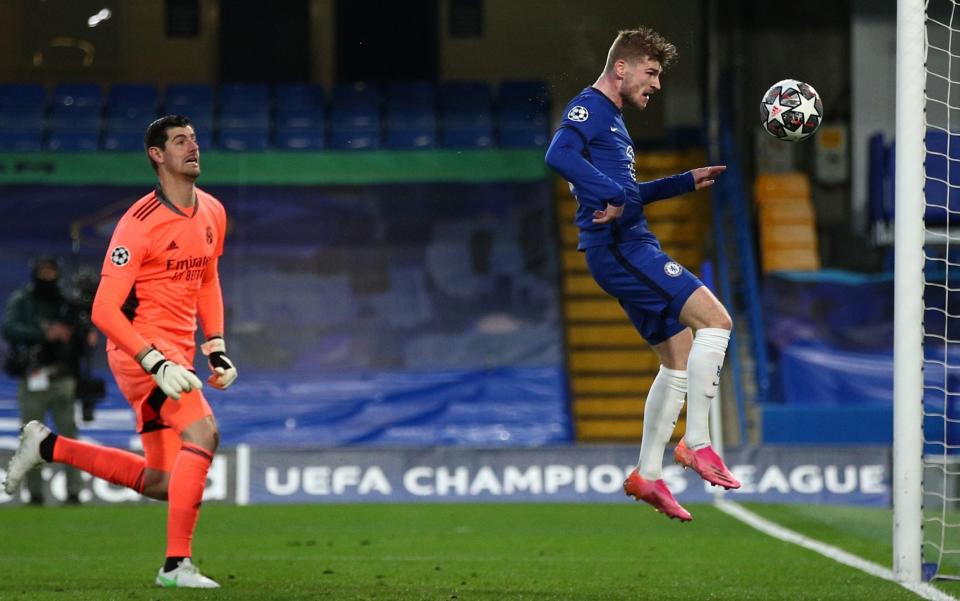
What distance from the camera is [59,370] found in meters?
12.1

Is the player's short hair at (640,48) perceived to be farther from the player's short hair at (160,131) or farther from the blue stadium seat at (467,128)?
the blue stadium seat at (467,128)

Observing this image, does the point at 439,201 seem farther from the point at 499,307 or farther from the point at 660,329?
the point at 660,329

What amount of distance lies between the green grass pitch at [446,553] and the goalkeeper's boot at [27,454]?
0.49 meters

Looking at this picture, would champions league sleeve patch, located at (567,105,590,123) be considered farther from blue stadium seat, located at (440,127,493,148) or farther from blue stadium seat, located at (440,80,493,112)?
blue stadium seat, located at (440,127,493,148)

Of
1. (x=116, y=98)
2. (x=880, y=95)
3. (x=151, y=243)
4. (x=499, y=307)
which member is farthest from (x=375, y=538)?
(x=880, y=95)

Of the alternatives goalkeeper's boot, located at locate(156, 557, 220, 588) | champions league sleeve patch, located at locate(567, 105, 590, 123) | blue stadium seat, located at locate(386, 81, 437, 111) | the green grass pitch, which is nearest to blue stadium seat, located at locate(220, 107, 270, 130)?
blue stadium seat, located at locate(386, 81, 437, 111)

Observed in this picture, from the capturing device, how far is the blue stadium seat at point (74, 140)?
50.3ft

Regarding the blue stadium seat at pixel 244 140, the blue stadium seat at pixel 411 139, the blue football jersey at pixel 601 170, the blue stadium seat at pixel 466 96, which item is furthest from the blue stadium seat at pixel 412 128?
the blue football jersey at pixel 601 170

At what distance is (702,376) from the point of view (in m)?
5.96

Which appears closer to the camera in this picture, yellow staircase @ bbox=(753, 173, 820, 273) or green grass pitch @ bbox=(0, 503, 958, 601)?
green grass pitch @ bbox=(0, 503, 958, 601)

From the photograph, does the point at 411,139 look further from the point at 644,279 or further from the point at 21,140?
the point at 644,279

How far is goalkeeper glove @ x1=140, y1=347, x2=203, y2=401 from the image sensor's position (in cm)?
598

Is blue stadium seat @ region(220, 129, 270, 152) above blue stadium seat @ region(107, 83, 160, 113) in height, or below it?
below

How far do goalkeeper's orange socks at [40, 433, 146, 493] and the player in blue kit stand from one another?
2244mm
